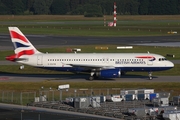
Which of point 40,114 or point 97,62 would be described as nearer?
point 40,114

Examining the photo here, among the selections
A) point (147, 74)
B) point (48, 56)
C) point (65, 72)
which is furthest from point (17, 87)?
point (147, 74)

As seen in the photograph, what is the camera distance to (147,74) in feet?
295

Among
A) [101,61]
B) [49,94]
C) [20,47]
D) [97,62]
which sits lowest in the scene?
[49,94]

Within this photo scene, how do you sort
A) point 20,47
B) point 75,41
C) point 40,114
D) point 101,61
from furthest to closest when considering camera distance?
1. point 75,41
2. point 20,47
3. point 101,61
4. point 40,114

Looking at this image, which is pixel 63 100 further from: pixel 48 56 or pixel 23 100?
pixel 48 56

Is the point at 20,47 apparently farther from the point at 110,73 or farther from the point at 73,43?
the point at 73,43

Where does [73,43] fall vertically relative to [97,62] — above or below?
above

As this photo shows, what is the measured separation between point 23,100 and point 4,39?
91199 mm

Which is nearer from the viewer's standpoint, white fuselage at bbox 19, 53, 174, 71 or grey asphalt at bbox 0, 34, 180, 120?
grey asphalt at bbox 0, 34, 180, 120

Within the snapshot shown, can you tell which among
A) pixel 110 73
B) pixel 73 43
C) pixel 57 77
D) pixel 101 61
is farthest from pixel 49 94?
pixel 73 43

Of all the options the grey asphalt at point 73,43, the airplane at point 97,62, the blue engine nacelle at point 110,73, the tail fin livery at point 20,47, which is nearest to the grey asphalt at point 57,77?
the grey asphalt at point 73,43

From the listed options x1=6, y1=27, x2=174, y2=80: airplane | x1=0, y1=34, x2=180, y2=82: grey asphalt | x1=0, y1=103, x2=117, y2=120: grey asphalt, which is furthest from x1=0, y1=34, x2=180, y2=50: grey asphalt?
x1=0, y1=103, x2=117, y2=120: grey asphalt

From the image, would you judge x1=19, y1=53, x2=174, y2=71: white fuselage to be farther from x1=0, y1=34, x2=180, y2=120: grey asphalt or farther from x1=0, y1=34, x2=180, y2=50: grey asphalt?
x1=0, y1=34, x2=180, y2=50: grey asphalt

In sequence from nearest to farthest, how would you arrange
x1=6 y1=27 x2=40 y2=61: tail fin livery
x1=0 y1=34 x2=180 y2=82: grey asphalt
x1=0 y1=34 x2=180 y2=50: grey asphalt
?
x1=0 y1=34 x2=180 y2=82: grey asphalt < x1=6 y1=27 x2=40 y2=61: tail fin livery < x1=0 y1=34 x2=180 y2=50: grey asphalt
